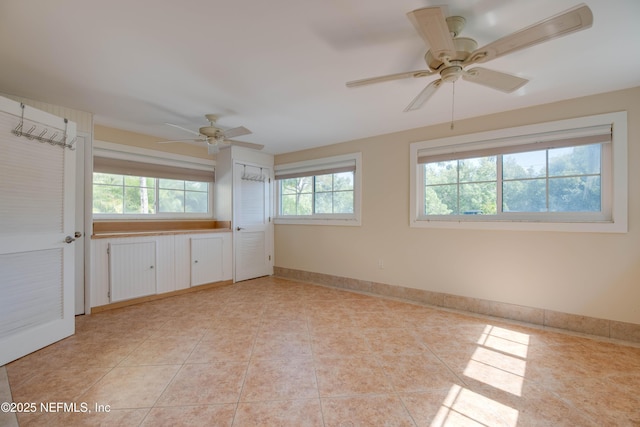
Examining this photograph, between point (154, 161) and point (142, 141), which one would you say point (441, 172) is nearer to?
point (154, 161)

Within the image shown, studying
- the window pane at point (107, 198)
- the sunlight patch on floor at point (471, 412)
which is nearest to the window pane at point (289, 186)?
the window pane at point (107, 198)

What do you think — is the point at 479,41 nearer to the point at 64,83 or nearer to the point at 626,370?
the point at 626,370

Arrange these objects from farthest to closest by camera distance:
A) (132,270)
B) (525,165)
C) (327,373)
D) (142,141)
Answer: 1. (142,141)
2. (132,270)
3. (525,165)
4. (327,373)

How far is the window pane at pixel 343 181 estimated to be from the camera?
4242 millimetres

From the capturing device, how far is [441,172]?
349cm

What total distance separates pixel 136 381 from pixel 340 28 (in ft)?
8.75

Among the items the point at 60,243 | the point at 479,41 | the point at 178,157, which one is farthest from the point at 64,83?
the point at 479,41

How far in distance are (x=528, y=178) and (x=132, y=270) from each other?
473 cm

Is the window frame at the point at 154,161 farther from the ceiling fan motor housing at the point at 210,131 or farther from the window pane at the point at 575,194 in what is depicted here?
the window pane at the point at 575,194

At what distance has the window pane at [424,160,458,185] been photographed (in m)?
3.39

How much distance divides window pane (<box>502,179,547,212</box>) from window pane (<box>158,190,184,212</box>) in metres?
4.49

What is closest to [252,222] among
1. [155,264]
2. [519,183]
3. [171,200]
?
[171,200]

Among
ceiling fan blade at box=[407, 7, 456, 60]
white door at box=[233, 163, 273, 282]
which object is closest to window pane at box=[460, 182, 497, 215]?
ceiling fan blade at box=[407, 7, 456, 60]

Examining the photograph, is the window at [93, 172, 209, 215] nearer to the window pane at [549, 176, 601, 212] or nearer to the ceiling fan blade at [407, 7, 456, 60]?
the ceiling fan blade at [407, 7, 456, 60]
